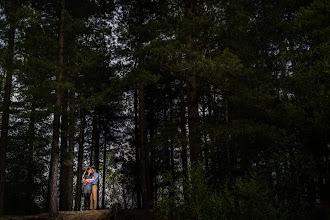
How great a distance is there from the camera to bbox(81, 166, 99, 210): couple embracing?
12.4 m

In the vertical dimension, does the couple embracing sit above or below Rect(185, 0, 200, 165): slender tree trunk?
below

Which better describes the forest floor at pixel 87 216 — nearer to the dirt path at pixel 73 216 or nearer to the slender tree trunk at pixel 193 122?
the dirt path at pixel 73 216

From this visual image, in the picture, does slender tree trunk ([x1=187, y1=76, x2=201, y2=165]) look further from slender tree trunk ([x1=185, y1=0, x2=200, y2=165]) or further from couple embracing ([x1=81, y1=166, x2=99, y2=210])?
couple embracing ([x1=81, y1=166, x2=99, y2=210])

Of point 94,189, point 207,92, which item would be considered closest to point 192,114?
point 207,92

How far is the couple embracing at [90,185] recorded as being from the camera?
12414mm

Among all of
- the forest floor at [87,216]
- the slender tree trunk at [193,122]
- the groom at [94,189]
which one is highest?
the slender tree trunk at [193,122]

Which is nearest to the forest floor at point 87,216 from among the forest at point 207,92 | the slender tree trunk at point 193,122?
the forest at point 207,92

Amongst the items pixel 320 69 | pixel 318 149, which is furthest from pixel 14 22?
pixel 318 149

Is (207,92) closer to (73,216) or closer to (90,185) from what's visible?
(90,185)

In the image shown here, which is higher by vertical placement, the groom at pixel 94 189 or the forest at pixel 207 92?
the forest at pixel 207 92

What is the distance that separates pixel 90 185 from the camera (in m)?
12.5

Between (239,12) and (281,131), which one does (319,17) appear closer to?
(239,12)

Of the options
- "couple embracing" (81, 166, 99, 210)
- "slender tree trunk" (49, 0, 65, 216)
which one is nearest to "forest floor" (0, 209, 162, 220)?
"slender tree trunk" (49, 0, 65, 216)

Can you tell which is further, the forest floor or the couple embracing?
the couple embracing
